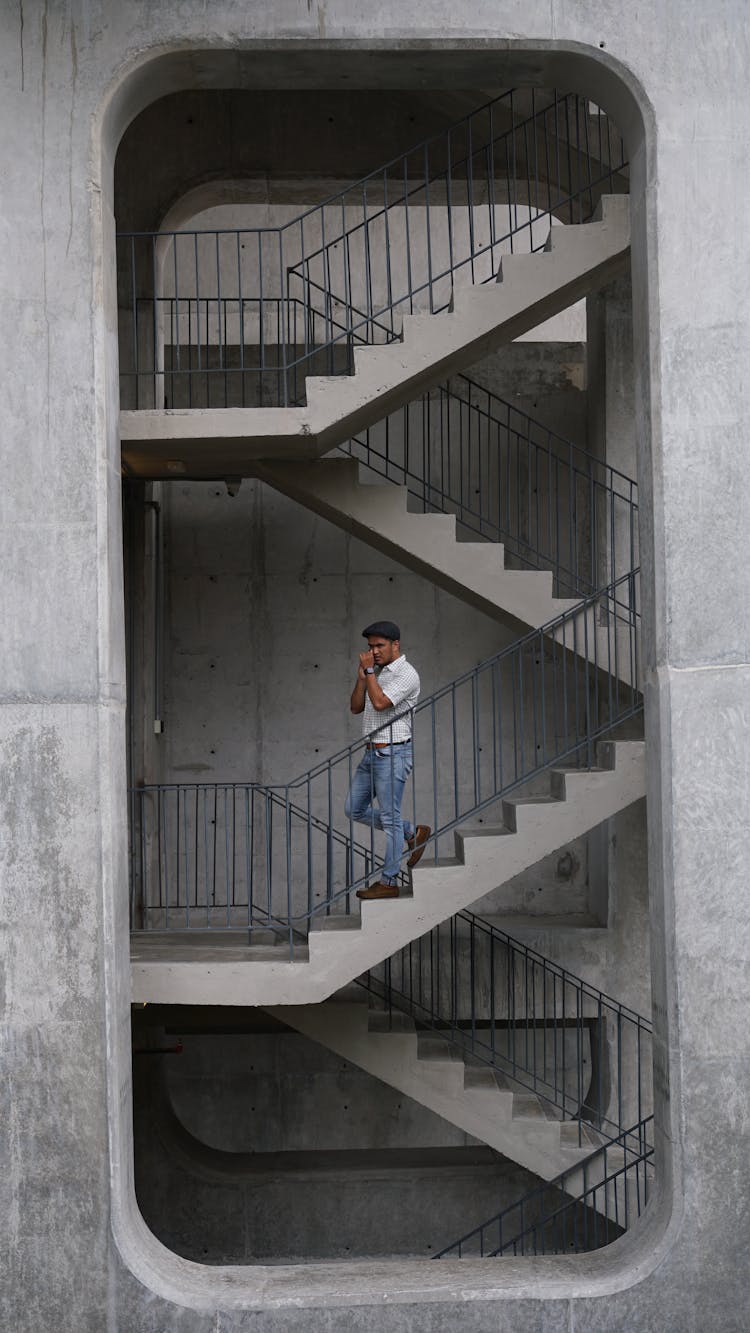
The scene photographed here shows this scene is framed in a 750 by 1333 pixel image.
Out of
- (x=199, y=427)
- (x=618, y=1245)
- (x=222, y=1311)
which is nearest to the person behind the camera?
(x=222, y=1311)

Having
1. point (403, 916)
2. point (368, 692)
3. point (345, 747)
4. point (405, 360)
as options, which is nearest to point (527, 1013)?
point (345, 747)

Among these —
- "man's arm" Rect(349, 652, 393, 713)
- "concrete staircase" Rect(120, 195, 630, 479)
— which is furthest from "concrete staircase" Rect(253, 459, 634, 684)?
"man's arm" Rect(349, 652, 393, 713)

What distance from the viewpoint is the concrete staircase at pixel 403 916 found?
8203mm

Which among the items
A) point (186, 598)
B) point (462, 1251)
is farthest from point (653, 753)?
point (462, 1251)

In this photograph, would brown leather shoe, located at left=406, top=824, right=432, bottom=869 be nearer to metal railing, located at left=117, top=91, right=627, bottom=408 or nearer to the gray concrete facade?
the gray concrete facade

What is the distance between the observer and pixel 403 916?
834 centimetres

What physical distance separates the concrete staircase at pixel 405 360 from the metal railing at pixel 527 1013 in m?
4.84

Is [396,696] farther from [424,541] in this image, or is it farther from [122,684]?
[122,684]

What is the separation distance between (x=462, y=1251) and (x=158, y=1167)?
3.18 m

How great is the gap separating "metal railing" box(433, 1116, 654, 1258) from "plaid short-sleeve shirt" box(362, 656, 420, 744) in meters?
4.19

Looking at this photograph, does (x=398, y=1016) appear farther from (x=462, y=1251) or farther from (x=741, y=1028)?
(x=741, y=1028)

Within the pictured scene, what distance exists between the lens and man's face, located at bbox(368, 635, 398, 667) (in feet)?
28.9

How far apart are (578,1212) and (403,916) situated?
234 inches

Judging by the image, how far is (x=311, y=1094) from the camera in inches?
524
